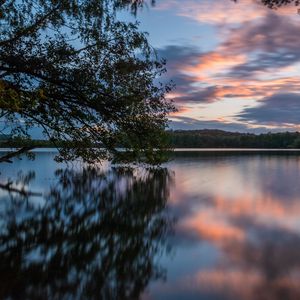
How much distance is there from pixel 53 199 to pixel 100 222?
28.0 feet

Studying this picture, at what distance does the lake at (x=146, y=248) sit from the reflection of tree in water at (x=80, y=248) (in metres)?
0.03

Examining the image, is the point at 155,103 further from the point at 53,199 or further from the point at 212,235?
the point at 53,199

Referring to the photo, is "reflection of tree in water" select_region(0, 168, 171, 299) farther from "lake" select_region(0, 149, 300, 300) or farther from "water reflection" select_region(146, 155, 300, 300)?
"water reflection" select_region(146, 155, 300, 300)

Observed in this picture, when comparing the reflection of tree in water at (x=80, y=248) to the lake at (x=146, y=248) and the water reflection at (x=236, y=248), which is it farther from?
the water reflection at (x=236, y=248)

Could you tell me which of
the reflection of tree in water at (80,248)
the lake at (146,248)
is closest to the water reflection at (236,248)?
the lake at (146,248)

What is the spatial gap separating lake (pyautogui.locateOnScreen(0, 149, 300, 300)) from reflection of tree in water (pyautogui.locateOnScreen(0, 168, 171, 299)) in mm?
29

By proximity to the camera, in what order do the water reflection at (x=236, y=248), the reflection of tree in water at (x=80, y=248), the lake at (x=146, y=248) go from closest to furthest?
1. the reflection of tree in water at (x=80, y=248)
2. the lake at (x=146, y=248)
3. the water reflection at (x=236, y=248)

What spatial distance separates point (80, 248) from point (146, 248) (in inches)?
94.6

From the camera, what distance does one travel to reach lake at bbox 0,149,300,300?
10266 millimetres

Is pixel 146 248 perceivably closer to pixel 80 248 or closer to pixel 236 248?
pixel 80 248

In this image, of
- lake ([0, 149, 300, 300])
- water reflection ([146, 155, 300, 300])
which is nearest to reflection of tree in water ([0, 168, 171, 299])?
lake ([0, 149, 300, 300])

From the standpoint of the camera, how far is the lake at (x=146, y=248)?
33.7ft

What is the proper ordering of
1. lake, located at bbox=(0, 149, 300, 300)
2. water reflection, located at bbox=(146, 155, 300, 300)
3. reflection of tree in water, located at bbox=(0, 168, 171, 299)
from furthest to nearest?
water reflection, located at bbox=(146, 155, 300, 300) < lake, located at bbox=(0, 149, 300, 300) < reflection of tree in water, located at bbox=(0, 168, 171, 299)

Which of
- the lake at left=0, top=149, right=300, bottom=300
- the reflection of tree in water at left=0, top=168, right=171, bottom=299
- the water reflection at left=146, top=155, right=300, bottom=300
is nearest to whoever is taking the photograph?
the reflection of tree in water at left=0, top=168, right=171, bottom=299
